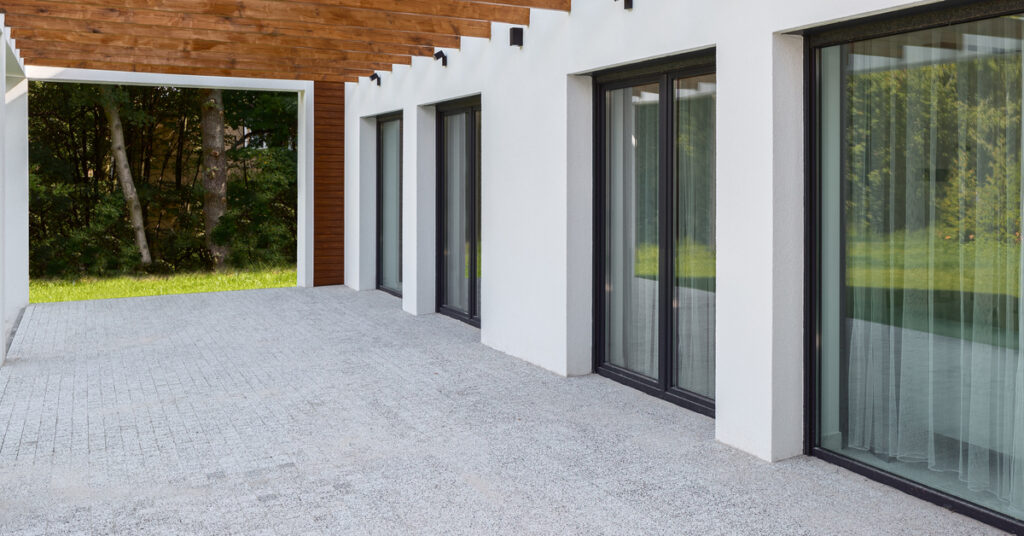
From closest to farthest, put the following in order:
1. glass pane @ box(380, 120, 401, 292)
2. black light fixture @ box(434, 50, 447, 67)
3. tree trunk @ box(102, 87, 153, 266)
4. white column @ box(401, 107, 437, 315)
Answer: black light fixture @ box(434, 50, 447, 67), white column @ box(401, 107, 437, 315), glass pane @ box(380, 120, 401, 292), tree trunk @ box(102, 87, 153, 266)

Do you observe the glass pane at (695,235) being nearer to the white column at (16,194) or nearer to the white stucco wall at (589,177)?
the white stucco wall at (589,177)

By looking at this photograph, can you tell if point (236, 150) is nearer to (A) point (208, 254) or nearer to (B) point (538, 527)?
(A) point (208, 254)

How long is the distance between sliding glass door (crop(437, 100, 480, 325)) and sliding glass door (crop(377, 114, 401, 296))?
63.8 inches

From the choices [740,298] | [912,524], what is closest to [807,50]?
[740,298]

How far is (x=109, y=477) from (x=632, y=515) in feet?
8.72

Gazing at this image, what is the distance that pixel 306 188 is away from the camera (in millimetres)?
13125

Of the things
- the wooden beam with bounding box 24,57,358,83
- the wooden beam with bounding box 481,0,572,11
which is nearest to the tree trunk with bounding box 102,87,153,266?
the wooden beam with bounding box 24,57,358,83

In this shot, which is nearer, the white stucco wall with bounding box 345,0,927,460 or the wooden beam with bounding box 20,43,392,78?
the white stucco wall with bounding box 345,0,927,460

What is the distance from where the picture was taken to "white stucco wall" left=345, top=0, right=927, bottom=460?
482 cm

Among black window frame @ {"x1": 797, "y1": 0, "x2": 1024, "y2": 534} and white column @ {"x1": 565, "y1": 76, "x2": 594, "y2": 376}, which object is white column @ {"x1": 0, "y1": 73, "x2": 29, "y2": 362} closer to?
white column @ {"x1": 565, "y1": 76, "x2": 594, "y2": 376}

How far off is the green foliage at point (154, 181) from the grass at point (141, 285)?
0.72 meters

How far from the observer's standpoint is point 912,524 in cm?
390

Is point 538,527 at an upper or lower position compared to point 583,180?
lower

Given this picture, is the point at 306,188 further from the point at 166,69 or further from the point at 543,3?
the point at 543,3
